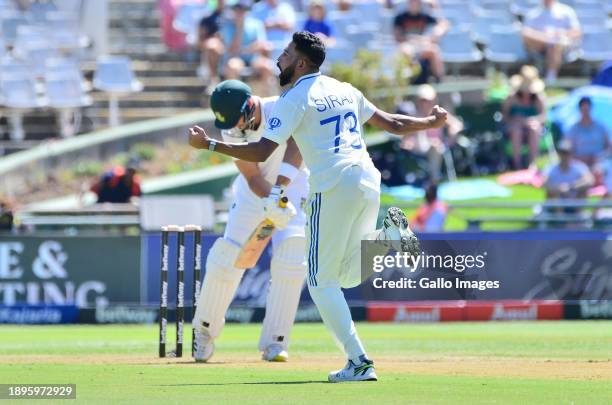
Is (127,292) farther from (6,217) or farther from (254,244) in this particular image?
(254,244)

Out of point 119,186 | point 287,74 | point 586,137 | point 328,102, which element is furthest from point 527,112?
point 328,102

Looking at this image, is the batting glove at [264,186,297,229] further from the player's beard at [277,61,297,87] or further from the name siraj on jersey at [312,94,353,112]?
the name siraj on jersey at [312,94,353,112]

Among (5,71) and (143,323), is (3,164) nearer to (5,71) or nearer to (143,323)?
(5,71)

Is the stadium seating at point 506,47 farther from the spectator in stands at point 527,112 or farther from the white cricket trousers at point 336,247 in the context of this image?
the white cricket trousers at point 336,247

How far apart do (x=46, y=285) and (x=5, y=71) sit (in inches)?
205

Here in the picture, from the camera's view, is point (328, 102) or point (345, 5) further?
point (345, 5)

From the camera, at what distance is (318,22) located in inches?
854

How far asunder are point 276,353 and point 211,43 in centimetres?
1171

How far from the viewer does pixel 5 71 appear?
68.9ft

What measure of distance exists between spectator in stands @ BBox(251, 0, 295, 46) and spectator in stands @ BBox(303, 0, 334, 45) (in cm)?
33

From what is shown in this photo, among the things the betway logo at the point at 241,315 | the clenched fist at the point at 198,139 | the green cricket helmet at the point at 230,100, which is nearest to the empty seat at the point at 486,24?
the betway logo at the point at 241,315

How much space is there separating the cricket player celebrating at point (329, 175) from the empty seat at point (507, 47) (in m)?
14.7

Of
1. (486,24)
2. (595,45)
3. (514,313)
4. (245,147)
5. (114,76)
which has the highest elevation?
(486,24)

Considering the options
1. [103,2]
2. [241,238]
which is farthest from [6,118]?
[241,238]
